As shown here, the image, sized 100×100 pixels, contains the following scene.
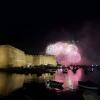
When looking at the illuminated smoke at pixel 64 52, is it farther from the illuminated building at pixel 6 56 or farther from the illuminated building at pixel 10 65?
the illuminated building at pixel 6 56

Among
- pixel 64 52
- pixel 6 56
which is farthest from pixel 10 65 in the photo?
pixel 64 52

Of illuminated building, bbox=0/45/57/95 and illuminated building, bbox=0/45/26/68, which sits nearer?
illuminated building, bbox=0/45/57/95

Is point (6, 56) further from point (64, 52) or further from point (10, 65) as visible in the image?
point (64, 52)

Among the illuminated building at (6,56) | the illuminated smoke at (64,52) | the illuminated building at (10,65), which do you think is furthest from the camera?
the illuminated smoke at (64,52)

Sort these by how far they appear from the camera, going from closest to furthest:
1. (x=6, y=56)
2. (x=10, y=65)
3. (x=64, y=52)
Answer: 1. (x=6, y=56)
2. (x=10, y=65)
3. (x=64, y=52)

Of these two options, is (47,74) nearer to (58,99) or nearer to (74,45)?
(58,99)

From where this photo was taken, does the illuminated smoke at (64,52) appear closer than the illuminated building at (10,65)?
No

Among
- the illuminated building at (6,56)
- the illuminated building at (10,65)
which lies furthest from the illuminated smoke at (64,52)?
the illuminated building at (6,56)

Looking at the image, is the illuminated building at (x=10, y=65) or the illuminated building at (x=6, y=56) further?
the illuminated building at (x=6, y=56)

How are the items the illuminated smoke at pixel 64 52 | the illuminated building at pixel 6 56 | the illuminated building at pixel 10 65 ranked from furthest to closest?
1. the illuminated smoke at pixel 64 52
2. the illuminated building at pixel 6 56
3. the illuminated building at pixel 10 65

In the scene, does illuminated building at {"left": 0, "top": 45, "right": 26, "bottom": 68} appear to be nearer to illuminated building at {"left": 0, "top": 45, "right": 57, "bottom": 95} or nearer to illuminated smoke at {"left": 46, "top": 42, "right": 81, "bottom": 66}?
illuminated building at {"left": 0, "top": 45, "right": 57, "bottom": 95}

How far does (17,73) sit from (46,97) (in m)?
23.9

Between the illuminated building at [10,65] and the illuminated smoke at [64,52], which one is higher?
the illuminated smoke at [64,52]

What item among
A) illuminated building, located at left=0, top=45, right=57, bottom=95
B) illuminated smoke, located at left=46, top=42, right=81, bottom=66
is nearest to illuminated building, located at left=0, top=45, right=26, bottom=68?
illuminated building, located at left=0, top=45, right=57, bottom=95
